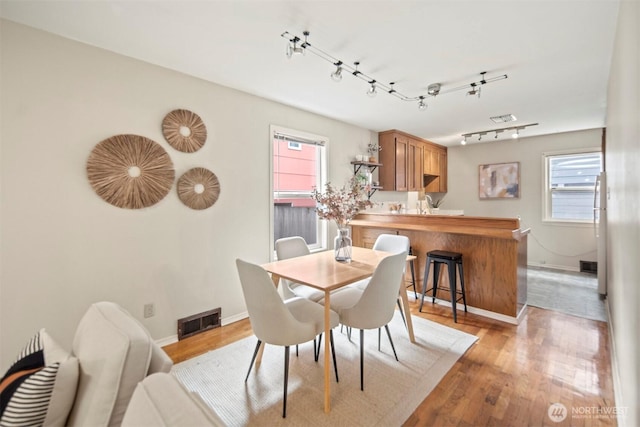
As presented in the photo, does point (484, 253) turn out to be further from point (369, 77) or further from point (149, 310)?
point (149, 310)

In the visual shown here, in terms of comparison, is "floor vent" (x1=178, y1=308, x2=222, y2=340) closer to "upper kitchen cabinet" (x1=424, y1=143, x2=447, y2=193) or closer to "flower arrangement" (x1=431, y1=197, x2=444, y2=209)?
"upper kitchen cabinet" (x1=424, y1=143, x2=447, y2=193)

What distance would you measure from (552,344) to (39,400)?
3.42 m

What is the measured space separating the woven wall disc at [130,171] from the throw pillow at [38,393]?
1.64 metres

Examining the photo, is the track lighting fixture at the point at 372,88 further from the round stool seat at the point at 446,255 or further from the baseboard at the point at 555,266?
the baseboard at the point at 555,266

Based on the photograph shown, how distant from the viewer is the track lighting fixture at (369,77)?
81.3 inches

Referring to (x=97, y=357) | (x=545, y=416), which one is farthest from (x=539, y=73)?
(x=97, y=357)

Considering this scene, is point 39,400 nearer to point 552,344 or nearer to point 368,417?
point 368,417

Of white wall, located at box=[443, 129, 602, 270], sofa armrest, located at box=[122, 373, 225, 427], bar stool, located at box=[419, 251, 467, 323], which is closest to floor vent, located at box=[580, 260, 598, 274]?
white wall, located at box=[443, 129, 602, 270]

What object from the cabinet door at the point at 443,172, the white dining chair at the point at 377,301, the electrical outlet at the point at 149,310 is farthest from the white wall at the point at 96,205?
the cabinet door at the point at 443,172

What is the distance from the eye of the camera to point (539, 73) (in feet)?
8.71

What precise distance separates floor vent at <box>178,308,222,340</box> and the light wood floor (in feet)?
0.19

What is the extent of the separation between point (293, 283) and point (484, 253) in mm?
2136

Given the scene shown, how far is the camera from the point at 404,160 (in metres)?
5.15

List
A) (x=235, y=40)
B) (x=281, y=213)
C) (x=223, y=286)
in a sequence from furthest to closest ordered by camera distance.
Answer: (x=281, y=213)
(x=223, y=286)
(x=235, y=40)
